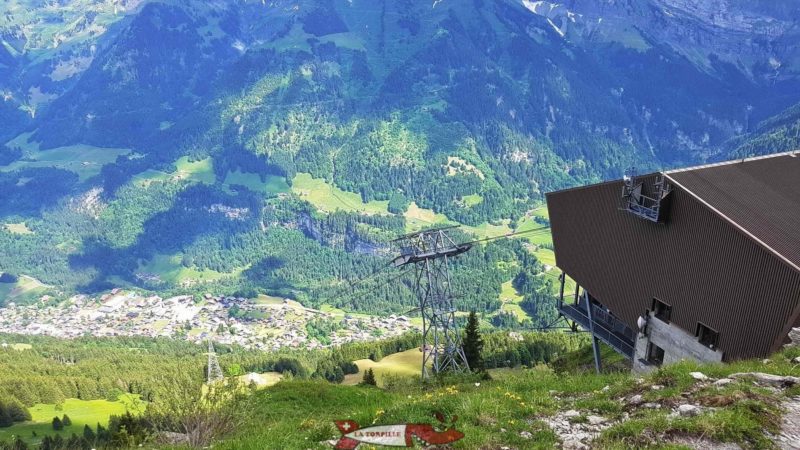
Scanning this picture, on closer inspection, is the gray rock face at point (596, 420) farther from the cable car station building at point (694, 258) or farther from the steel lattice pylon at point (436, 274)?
the steel lattice pylon at point (436, 274)

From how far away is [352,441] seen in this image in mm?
14453

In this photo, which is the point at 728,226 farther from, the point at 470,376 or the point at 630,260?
the point at 470,376

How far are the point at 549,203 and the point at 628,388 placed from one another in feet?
104

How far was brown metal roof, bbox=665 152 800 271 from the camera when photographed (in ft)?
96.6

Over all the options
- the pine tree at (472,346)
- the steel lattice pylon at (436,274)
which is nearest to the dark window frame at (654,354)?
the steel lattice pylon at (436,274)

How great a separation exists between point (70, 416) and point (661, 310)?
4726 inches

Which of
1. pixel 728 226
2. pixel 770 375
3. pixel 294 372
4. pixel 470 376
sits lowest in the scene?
pixel 294 372

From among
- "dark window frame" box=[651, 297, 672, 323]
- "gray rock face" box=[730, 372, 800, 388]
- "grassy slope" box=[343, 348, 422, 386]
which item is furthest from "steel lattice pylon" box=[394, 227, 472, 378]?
"grassy slope" box=[343, 348, 422, 386]

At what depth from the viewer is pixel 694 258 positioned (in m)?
32.1

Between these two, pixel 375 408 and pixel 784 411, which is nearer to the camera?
pixel 784 411

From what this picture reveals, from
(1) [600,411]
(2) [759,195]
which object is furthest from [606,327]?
(1) [600,411]

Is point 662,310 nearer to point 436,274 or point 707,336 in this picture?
point 707,336

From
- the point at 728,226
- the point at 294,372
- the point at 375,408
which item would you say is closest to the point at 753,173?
the point at 728,226

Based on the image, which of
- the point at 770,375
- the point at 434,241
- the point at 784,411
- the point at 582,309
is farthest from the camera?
the point at 434,241
